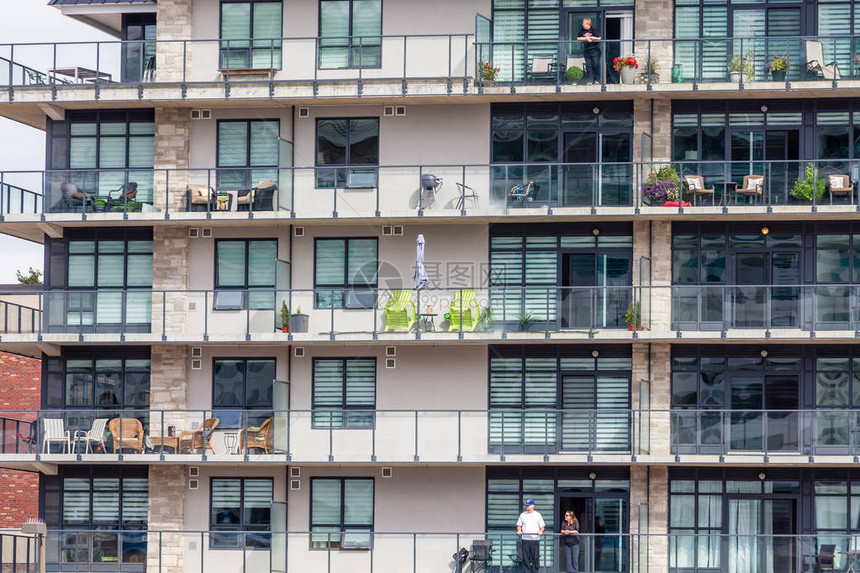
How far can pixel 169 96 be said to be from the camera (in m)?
41.6

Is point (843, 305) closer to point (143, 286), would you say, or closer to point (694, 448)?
point (694, 448)

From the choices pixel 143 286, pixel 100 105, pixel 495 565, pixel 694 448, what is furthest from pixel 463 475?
pixel 100 105

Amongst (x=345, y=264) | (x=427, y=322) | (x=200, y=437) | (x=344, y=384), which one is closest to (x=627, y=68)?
(x=427, y=322)

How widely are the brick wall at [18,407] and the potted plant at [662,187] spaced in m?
24.3

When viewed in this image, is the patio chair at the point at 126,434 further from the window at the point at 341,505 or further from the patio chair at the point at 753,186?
the patio chair at the point at 753,186

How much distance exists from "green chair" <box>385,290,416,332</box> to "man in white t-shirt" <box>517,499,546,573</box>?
5.24 m

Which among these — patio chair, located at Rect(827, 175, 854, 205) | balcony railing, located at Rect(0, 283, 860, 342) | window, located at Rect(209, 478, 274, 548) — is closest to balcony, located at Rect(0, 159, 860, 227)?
patio chair, located at Rect(827, 175, 854, 205)

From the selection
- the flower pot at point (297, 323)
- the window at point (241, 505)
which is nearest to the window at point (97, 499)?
the window at point (241, 505)

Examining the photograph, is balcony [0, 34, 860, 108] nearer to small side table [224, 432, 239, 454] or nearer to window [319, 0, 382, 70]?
window [319, 0, 382, 70]

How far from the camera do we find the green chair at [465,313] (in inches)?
1581

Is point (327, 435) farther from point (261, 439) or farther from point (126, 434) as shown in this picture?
point (126, 434)

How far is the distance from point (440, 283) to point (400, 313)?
1377mm

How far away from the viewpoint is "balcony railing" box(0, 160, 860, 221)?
131 ft

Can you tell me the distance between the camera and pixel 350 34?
139 feet
